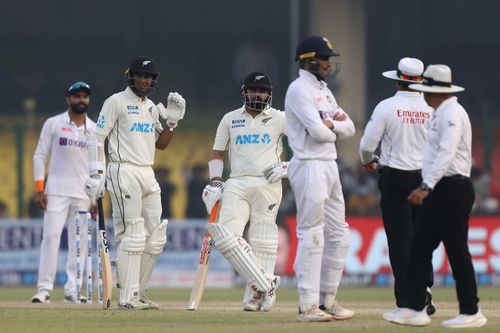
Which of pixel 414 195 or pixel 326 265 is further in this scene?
pixel 326 265

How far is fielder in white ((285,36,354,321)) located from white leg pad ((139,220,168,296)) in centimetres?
198

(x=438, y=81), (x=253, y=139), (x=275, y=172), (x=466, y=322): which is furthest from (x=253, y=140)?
(x=466, y=322)

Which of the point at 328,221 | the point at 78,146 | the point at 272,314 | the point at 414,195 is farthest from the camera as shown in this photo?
the point at 78,146

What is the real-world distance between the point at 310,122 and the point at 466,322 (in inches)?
69.7

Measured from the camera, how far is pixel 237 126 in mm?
12078

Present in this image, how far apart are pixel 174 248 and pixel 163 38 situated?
914 centimetres

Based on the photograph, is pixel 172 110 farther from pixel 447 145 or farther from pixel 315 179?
pixel 447 145

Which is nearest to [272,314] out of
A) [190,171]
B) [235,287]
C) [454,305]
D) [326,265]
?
[326,265]

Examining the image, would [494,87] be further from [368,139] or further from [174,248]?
[368,139]

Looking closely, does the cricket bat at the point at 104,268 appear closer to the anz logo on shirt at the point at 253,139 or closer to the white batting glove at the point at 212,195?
the white batting glove at the point at 212,195

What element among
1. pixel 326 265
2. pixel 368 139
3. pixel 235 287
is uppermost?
pixel 368 139

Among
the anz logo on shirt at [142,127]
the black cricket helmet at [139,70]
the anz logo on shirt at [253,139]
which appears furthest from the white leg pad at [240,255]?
the black cricket helmet at [139,70]

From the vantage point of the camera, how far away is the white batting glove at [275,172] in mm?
11859

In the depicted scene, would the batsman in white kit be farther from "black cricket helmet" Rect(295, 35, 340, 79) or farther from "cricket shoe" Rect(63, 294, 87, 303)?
"black cricket helmet" Rect(295, 35, 340, 79)
